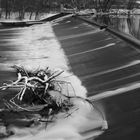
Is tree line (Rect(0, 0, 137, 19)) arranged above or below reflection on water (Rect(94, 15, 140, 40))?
above

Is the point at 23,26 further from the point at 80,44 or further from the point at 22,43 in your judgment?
the point at 80,44

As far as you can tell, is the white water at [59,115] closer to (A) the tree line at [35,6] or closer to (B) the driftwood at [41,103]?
(B) the driftwood at [41,103]

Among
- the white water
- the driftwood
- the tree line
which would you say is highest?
the tree line

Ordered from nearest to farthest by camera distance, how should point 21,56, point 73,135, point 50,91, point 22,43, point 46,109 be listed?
point 73,135 → point 46,109 → point 50,91 → point 21,56 → point 22,43

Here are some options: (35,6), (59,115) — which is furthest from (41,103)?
(35,6)

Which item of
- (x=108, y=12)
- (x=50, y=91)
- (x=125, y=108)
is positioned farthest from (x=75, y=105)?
(x=108, y=12)

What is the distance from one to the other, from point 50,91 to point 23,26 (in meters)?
16.9

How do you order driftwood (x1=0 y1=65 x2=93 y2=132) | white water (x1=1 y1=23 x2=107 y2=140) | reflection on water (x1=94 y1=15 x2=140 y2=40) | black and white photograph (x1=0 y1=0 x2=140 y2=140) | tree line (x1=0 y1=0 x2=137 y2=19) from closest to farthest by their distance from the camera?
white water (x1=1 y1=23 x2=107 y2=140) < black and white photograph (x1=0 y1=0 x2=140 y2=140) < driftwood (x1=0 y1=65 x2=93 y2=132) < reflection on water (x1=94 y1=15 x2=140 y2=40) < tree line (x1=0 y1=0 x2=137 y2=19)

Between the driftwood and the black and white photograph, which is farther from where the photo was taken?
the driftwood

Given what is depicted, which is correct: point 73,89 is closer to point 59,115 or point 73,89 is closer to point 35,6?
point 59,115

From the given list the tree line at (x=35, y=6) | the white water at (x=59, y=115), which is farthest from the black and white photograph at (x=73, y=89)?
the tree line at (x=35, y=6)

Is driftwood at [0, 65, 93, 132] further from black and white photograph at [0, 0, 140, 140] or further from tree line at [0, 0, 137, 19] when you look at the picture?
tree line at [0, 0, 137, 19]

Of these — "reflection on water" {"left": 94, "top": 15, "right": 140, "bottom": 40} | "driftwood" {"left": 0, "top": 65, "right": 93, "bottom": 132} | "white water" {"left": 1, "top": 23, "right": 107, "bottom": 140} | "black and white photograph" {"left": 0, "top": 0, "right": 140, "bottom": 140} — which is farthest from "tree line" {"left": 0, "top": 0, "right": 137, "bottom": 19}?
"driftwood" {"left": 0, "top": 65, "right": 93, "bottom": 132}

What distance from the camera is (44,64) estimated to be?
9992mm
